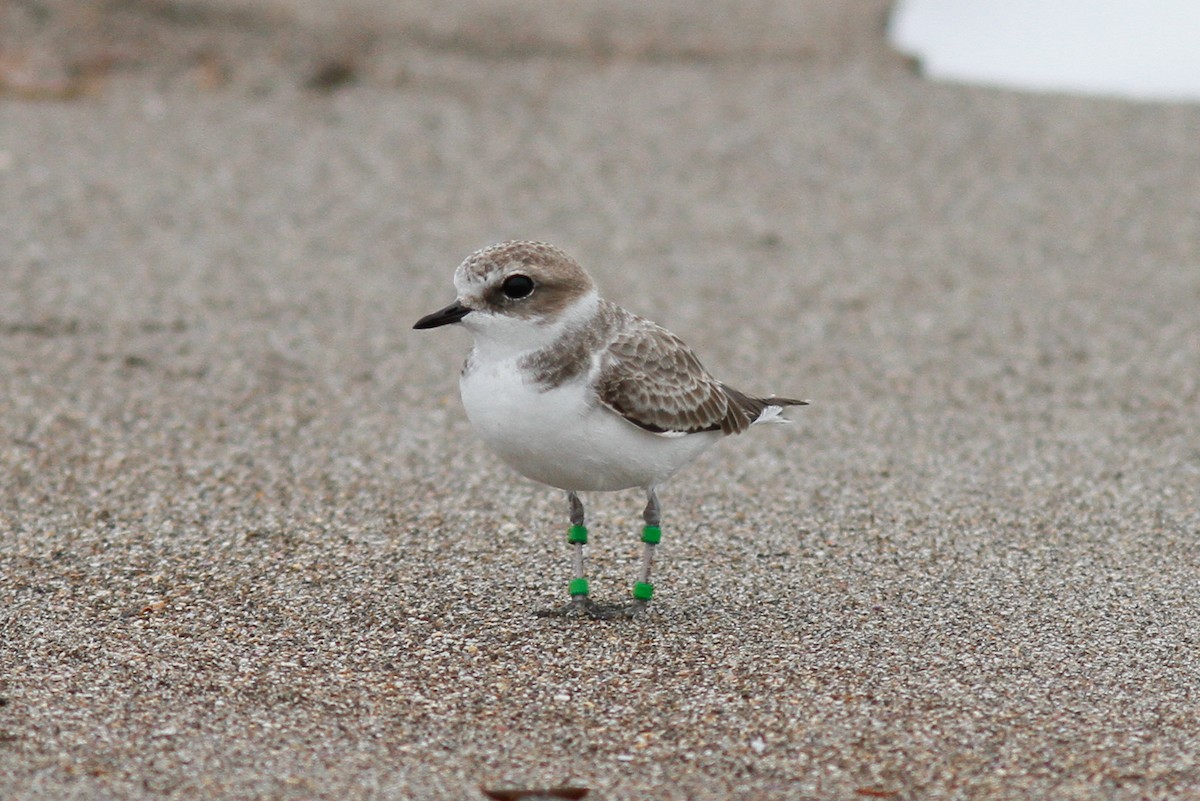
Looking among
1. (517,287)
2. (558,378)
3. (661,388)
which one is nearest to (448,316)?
(517,287)

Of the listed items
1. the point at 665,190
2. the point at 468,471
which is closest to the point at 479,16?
the point at 665,190

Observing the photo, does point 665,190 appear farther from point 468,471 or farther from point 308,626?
point 308,626

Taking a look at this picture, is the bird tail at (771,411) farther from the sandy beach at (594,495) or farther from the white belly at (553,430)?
the white belly at (553,430)

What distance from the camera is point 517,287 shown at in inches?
170

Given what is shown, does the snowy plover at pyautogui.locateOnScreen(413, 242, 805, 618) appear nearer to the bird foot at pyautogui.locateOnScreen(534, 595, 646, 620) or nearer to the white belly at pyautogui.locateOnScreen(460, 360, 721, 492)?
the white belly at pyautogui.locateOnScreen(460, 360, 721, 492)

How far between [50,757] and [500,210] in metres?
6.10

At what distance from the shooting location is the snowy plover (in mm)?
4227

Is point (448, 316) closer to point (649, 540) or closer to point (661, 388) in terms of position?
point (661, 388)

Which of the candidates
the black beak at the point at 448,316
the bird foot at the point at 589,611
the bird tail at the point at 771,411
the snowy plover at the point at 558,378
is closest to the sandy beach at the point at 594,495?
the bird foot at the point at 589,611

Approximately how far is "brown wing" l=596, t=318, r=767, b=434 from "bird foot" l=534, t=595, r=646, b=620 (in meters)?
0.63

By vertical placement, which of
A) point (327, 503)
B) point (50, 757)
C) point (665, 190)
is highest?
point (665, 190)

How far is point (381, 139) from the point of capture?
1021cm

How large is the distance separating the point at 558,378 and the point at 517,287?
0.31 metres

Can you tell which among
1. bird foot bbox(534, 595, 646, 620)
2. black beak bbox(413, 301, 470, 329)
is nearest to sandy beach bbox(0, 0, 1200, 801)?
bird foot bbox(534, 595, 646, 620)
